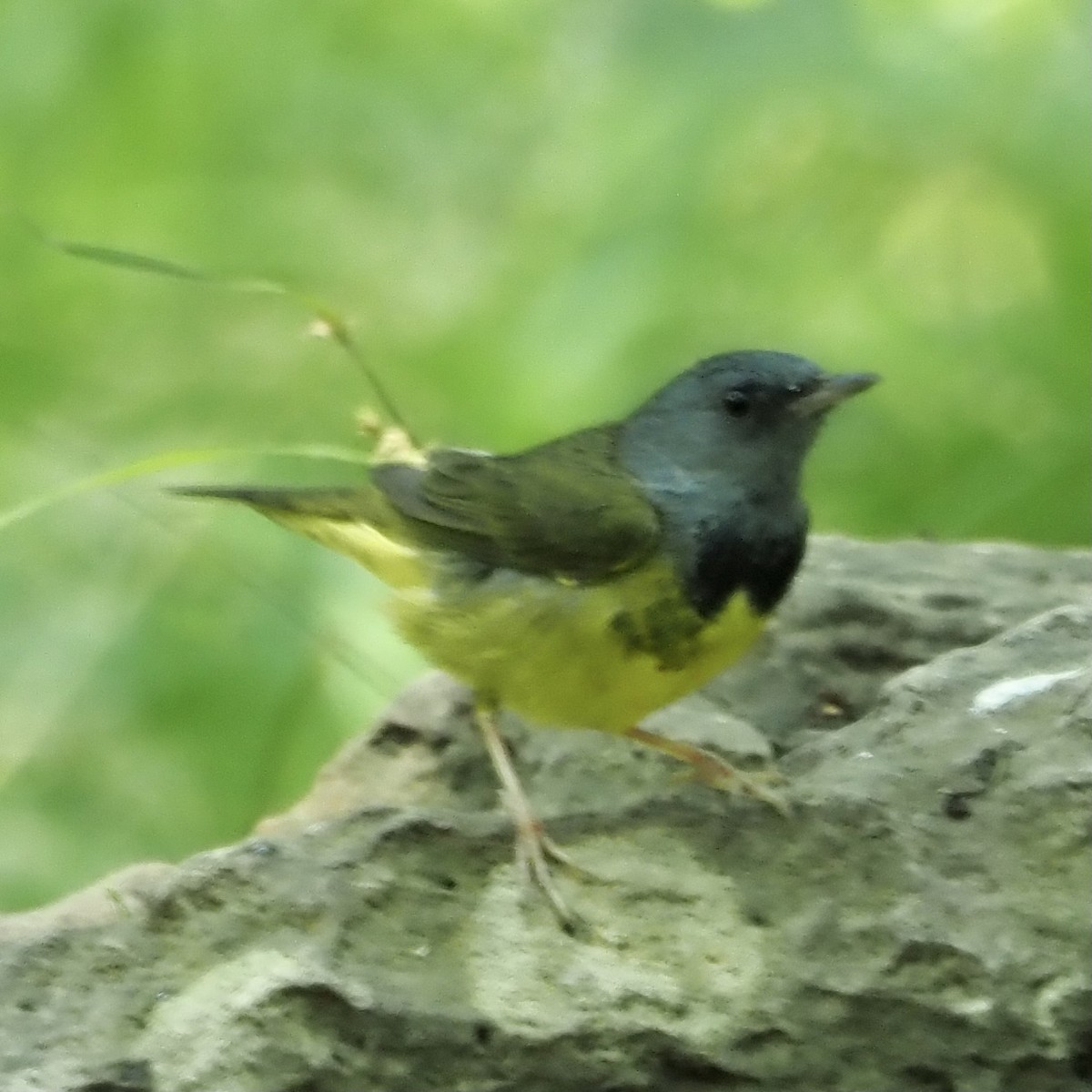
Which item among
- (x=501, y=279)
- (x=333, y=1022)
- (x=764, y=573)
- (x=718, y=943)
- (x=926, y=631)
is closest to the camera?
(x=333, y=1022)

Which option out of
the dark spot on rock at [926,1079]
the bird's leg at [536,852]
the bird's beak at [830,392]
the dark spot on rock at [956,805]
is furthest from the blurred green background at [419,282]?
the dark spot on rock at [926,1079]

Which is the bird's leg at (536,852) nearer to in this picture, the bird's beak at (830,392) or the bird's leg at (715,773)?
the bird's leg at (715,773)

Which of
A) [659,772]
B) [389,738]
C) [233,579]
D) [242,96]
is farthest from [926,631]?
[242,96]

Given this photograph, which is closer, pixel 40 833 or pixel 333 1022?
pixel 333 1022

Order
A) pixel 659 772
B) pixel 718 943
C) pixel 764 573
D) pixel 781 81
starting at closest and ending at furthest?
pixel 718 943, pixel 764 573, pixel 659 772, pixel 781 81

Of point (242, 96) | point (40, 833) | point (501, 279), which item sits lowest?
point (40, 833)

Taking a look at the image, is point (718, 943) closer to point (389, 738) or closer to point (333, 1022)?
point (333, 1022)
